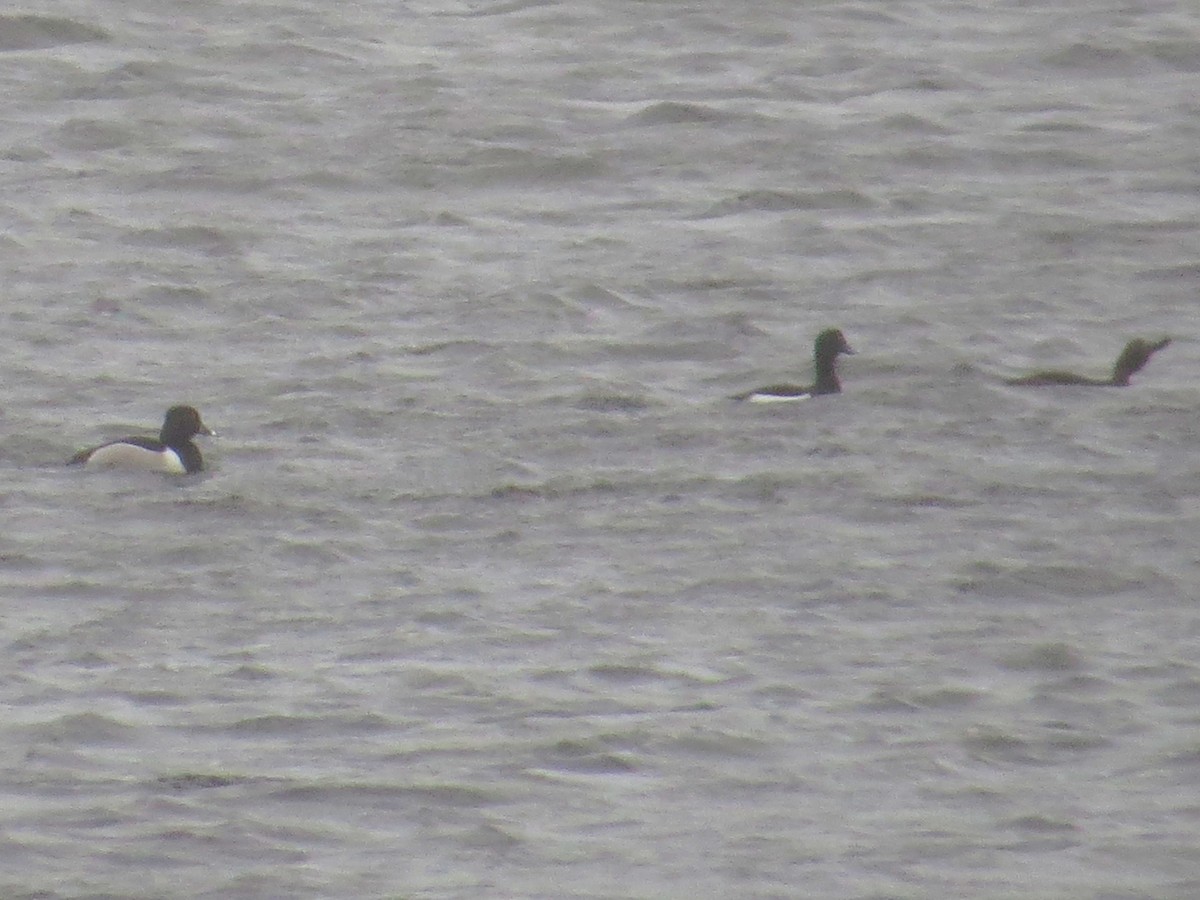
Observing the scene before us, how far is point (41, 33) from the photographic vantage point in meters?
22.9

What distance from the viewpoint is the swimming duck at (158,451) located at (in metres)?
13.6

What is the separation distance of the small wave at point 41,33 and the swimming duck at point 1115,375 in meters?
9.63

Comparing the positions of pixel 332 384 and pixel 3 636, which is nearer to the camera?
pixel 3 636

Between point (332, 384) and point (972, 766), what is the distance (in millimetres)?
5464

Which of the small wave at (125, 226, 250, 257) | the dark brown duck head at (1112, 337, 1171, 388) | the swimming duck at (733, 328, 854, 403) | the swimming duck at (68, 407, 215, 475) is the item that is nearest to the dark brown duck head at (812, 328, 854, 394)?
the swimming duck at (733, 328, 854, 403)

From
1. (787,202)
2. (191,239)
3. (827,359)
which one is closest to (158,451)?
(827,359)

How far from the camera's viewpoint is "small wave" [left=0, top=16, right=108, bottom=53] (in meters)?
22.7

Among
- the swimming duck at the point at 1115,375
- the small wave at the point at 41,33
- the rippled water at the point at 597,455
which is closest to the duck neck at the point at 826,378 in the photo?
the rippled water at the point at 597,455

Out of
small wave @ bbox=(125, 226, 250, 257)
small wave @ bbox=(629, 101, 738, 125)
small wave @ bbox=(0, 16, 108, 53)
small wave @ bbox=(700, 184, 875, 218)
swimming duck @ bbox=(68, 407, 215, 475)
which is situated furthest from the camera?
small wave @ bbox=(0, 16, 108, 53)

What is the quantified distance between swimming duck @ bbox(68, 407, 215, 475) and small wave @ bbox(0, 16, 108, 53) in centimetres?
930

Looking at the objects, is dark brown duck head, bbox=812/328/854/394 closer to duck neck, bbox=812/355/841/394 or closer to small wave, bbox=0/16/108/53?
duck neck, bbox=812/355/841/394

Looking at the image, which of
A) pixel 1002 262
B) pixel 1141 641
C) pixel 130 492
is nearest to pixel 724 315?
pixel 1002 262

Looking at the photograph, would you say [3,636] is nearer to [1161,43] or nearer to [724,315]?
[724,315]

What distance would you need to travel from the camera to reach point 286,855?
9.53 metres
